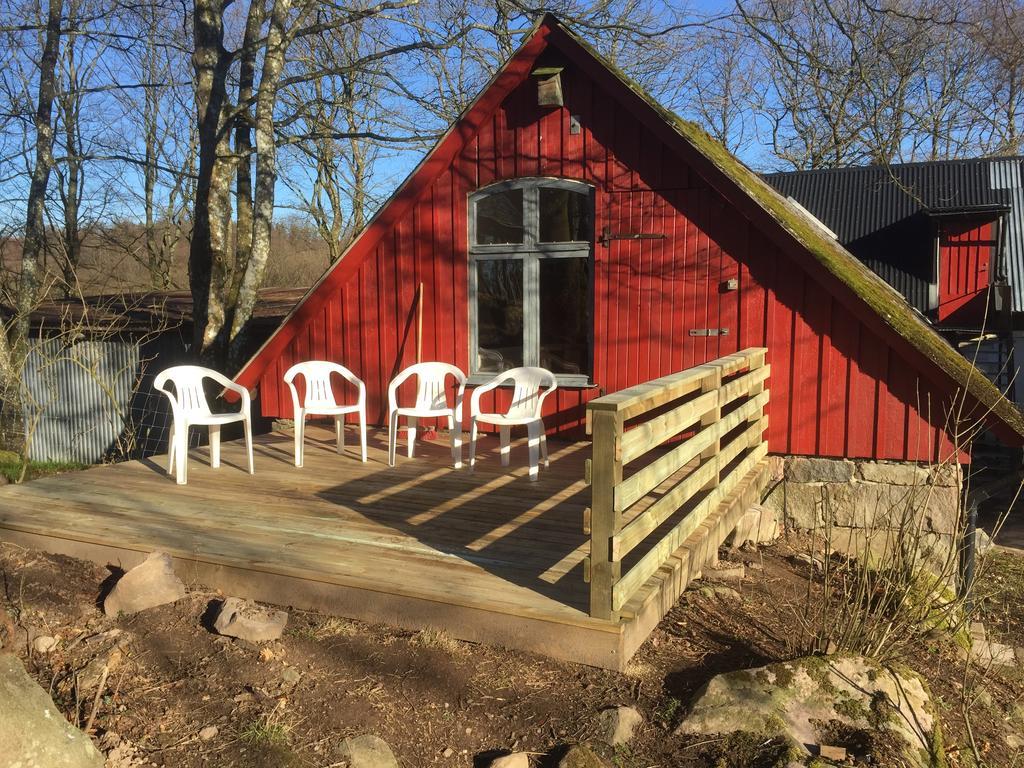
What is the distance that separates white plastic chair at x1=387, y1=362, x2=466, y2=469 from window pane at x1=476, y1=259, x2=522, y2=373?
30 centimetres

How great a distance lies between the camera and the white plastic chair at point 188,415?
522 centimetres

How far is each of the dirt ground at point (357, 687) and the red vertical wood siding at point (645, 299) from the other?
7.29 ft

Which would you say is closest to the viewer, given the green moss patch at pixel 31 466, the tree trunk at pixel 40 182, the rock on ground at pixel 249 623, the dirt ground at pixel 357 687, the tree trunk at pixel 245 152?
the dirt ground at pixel 357 687

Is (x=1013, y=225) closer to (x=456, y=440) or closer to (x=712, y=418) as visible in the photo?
(x=712, y=418)

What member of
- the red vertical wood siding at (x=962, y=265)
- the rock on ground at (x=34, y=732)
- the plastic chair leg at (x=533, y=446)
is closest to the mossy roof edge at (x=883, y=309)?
the plastic chair leg at (x=533, y=446)

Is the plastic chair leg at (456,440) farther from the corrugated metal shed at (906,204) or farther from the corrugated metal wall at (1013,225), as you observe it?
the corrugated metal wall at (1013,225)

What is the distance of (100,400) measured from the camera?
40.1 ft

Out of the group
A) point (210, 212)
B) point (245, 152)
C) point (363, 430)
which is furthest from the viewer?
point (245, 152)

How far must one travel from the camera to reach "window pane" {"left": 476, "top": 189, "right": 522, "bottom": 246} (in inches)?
257

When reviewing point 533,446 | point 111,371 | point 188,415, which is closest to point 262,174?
point 188,415

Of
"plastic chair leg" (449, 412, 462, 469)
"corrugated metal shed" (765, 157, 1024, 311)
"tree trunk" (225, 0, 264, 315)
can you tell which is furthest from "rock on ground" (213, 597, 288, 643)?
"corrugated metal shed" (765, 157, 1024, 311)

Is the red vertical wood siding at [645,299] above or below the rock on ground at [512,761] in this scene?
above

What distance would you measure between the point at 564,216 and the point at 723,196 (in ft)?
4.04

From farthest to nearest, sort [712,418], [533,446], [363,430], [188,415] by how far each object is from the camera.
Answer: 1. [363,430]
2. [188,415]
3. [533,446]
4. [712,418]
